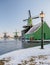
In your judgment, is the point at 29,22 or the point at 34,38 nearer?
the point at 34,38

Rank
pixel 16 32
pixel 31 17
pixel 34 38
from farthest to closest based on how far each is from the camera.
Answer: pixel 16 32 → pixel 31 17 → pixel 34 38

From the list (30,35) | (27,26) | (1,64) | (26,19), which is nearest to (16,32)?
(26,19)

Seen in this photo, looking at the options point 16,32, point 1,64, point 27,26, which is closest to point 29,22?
point 27,26

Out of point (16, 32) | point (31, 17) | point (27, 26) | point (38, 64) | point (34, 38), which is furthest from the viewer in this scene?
point (16, 32)

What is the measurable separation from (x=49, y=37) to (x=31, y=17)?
14947 millimetres

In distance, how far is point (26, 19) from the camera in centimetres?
5922

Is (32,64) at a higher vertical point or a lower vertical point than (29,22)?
lower

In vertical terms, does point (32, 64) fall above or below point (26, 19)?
below

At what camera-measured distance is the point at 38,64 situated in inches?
283

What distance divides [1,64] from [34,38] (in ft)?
115

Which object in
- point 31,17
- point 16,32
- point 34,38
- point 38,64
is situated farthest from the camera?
point 16,32

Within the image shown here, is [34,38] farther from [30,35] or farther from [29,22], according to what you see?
[29,22]

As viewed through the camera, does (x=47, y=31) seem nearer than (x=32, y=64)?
No

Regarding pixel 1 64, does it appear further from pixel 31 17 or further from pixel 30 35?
pixel 31 17
